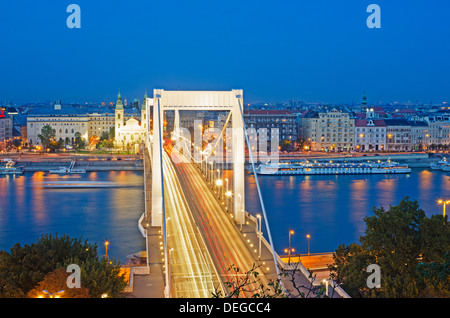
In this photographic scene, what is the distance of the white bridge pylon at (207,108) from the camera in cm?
550

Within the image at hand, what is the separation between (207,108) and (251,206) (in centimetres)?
360

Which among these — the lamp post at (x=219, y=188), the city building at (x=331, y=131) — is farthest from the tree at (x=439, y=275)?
the city building at (x=331, y=131)

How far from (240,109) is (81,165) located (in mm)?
11279

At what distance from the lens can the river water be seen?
22.6ft

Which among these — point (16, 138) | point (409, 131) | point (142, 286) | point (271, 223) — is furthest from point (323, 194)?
point (16, 138)

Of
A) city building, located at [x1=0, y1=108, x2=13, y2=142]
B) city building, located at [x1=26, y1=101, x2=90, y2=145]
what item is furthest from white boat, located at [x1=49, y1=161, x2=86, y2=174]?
city building, located at [x1=0, y1=108, x2=13, y2=142]

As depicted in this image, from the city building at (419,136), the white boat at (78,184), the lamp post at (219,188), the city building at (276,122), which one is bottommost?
the white boat at (78,184)

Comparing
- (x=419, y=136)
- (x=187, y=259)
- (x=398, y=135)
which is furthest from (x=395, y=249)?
(x=419, y=136)

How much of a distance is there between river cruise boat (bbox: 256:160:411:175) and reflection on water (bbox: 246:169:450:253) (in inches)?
18.3

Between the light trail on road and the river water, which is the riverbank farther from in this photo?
the light trail on road

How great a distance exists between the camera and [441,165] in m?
16.7

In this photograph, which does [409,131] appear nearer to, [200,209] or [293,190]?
[293,190]

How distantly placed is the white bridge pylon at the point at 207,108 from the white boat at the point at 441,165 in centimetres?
1237

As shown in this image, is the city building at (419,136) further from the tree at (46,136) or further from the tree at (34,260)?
the tree at (34,260)
